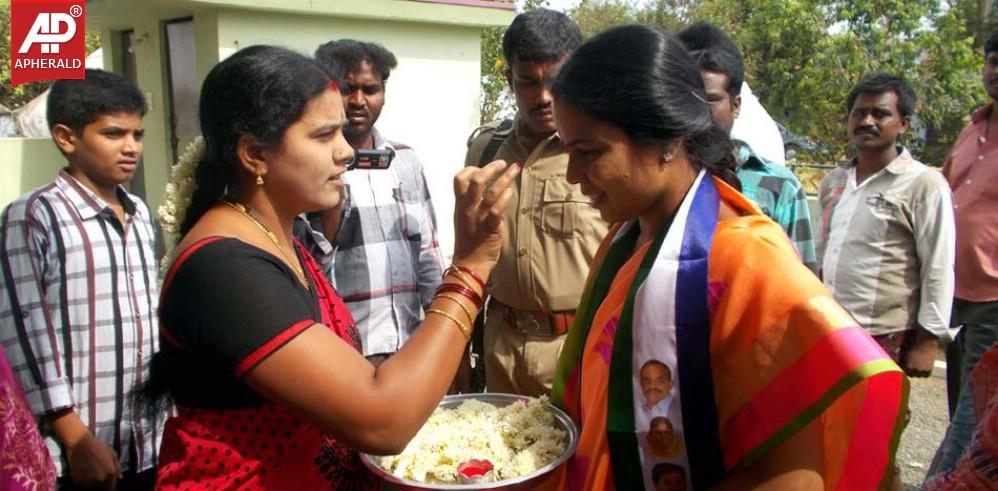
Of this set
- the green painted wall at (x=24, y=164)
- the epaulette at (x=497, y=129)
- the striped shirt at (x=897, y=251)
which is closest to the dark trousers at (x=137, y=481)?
the epaulette at (x=497, y=129)

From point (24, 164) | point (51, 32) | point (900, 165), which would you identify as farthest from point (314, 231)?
point (24, 164)

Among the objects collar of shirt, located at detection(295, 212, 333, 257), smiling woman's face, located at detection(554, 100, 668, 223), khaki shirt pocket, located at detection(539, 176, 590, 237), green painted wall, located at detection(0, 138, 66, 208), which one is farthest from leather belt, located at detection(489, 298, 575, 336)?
green painted wall, located at detection(0, 138, 66, 208)

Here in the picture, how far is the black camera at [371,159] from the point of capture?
2910 mm

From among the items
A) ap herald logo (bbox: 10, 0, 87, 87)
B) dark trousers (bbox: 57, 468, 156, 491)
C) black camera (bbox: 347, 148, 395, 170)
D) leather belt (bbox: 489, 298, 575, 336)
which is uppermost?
ap herald logo (bbox: 10, 0, 87, 87)

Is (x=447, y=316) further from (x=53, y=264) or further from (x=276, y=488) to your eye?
(x=53, y=264)

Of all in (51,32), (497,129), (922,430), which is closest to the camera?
(497,129)

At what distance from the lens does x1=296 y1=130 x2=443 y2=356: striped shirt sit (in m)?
3.09

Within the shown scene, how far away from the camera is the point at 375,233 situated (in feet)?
10.3

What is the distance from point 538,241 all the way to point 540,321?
338 mm

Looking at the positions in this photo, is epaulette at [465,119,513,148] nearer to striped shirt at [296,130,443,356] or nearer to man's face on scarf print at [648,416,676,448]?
striped shirt at [296,130,443,356]

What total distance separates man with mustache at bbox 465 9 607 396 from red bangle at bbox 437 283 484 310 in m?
1.36

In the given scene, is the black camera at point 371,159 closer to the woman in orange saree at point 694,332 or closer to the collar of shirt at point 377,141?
the collar of shirt at point 377,141

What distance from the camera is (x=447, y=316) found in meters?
1.73

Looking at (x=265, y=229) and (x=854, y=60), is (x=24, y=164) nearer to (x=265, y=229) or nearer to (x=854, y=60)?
(x=265, y=229)
